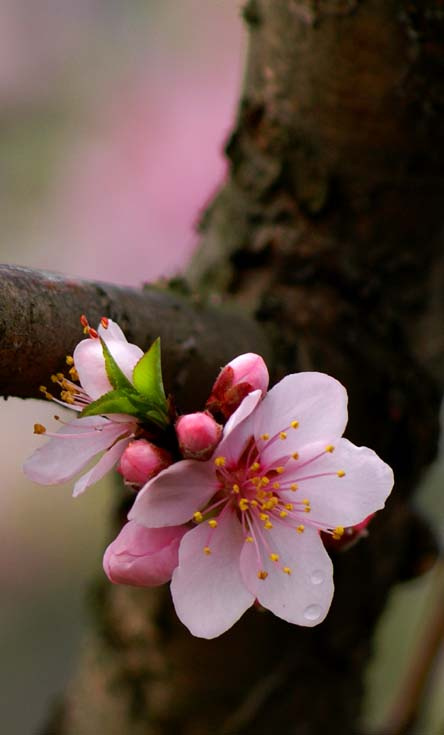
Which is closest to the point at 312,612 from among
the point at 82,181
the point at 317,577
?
the point at 317,577

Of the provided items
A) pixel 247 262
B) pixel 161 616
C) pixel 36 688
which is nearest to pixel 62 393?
Result: pixel 247 262

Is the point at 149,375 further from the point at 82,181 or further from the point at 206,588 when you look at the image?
the point at 82,181

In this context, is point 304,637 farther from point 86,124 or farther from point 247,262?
point 86,124

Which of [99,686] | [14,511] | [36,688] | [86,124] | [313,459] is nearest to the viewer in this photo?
[313,459]

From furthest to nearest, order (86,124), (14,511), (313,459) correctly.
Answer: (86,124), (14,511), (313,459)

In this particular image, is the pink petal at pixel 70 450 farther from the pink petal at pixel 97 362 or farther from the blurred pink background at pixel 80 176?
the blurred pink background at pixel 80 176

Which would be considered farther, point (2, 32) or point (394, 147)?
point (2, 32)

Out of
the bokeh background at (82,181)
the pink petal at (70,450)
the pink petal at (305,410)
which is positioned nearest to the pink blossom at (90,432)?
the pink petal at (70,450)
